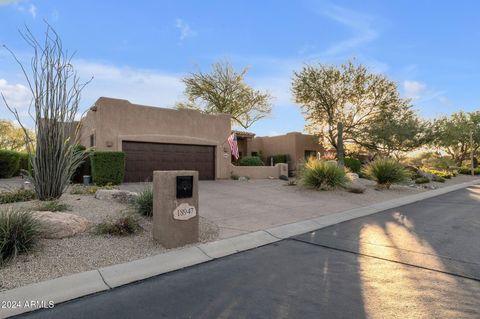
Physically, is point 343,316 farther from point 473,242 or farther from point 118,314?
point 473,242

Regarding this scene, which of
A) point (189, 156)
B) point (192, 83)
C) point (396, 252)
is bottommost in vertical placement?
point (396, 252)

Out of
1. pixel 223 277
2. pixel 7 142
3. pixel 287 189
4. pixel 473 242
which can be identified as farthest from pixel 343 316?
pixel 7 142

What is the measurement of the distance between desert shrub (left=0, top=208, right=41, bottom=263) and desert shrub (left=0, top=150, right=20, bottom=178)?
45.0ft

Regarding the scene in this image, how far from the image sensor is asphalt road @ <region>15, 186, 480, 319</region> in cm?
358

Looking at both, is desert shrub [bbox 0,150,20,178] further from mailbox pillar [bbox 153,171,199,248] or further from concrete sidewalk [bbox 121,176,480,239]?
mailbox pillar [bbox 153,171,199,248]

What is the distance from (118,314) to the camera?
3514 millimetres

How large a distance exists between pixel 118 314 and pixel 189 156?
1483 cm

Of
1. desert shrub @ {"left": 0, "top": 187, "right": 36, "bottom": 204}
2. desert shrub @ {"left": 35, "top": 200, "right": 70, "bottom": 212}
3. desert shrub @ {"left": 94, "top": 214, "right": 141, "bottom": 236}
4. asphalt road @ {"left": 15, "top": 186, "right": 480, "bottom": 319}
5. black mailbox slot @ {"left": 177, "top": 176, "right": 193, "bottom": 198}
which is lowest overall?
asphalt road @ {"left": 15, "top": 186, "right": 480, "bottom": 319}

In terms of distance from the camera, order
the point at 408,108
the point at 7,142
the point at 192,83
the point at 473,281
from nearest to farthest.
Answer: the point at 473,281, the point at 408,108, the point at 192,83, the point at 7,142

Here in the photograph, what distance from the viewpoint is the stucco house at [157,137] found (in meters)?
15.4

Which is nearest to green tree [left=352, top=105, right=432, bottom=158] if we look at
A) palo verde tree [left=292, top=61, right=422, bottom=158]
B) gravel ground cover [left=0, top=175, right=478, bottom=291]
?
palo verde tree [left=292, top=61, right=422, bottom=158]

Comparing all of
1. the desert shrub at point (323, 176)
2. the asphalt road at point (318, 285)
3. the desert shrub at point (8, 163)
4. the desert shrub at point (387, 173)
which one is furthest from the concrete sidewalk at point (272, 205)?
the desert shrub at point (8, 163)

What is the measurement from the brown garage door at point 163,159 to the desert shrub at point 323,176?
654 cm

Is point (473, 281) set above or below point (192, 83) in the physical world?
below
